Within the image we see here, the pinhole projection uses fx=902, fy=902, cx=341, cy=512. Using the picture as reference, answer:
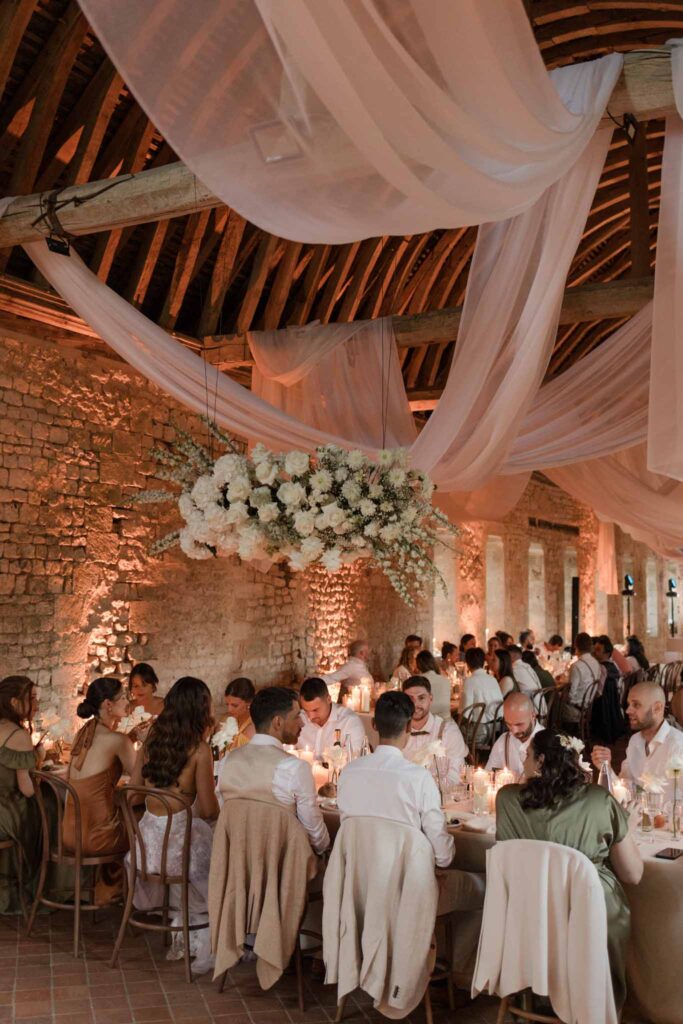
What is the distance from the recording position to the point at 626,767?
4879 mm

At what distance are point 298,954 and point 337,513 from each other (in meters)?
1.95

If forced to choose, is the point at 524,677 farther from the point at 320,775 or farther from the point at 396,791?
the point at 396,791

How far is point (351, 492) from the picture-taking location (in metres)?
4.28

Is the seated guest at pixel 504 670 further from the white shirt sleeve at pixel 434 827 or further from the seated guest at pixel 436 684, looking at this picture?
the white shirt sleeve at pixel 434 827

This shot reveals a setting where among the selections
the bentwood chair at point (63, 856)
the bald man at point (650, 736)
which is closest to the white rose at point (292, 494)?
the bentwood chair at point (63, 856)

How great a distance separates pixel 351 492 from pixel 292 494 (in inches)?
11.2

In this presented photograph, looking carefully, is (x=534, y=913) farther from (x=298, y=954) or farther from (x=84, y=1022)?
(x=84, y=1022)

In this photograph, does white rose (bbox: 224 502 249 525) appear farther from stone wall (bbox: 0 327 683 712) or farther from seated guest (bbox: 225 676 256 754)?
stone wall (bbox: 0 327 683 712)

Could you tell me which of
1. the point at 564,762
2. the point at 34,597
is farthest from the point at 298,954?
the point at 34,597

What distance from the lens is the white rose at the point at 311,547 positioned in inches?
167

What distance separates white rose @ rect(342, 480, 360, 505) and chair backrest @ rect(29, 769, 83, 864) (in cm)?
195

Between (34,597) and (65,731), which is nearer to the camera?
(65,731)

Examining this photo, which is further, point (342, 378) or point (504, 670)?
point (504, 670)

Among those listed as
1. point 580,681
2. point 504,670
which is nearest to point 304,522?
point 504,670
